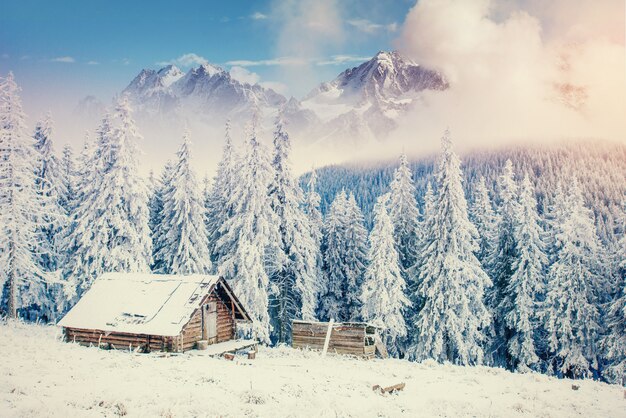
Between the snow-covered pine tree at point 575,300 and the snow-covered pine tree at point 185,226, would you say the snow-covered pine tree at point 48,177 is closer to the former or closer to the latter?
Result: the snow-covered pine tree at point 185,226

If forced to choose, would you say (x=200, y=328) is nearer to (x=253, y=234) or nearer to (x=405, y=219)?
(x=253, y=234)

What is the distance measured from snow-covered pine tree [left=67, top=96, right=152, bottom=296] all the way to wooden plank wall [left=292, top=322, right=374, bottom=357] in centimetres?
1295

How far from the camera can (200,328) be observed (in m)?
25.5

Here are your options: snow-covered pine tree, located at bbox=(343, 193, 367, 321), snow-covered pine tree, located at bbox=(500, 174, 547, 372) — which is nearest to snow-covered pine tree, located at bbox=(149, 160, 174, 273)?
snow-covered pine tree, located at bbox=(343, 193, 367, 321)

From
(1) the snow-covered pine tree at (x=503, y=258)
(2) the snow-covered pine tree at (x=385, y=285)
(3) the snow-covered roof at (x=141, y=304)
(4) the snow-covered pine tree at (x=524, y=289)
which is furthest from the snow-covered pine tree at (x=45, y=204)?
(4) the snow-covered pine tree at (x=524, y=289)

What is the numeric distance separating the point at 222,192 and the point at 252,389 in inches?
1110

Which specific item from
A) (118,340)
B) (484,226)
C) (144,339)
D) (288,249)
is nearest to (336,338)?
(288,249)

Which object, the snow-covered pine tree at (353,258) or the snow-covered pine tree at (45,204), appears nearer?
the snow-covered pine tree at (45,204)

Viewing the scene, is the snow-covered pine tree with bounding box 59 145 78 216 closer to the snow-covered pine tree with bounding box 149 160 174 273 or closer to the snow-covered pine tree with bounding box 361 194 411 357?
the snow-covered pine tree with bounding box 149 160 174 273

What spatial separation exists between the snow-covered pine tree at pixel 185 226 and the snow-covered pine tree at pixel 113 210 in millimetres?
2439

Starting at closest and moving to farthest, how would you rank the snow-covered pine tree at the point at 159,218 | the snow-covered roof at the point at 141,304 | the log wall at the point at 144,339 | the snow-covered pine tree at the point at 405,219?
the snow-covered roof at the point at 141,304
the log wall at the point at 144,339
the snow-covered pine tree at the point at 159,218
the snow-covered pine tree at the point at 405,219

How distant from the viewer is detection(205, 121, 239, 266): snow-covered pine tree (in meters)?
38.2

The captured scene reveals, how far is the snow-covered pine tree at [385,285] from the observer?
114ft

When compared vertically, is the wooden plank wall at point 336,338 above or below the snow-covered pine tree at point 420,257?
below
